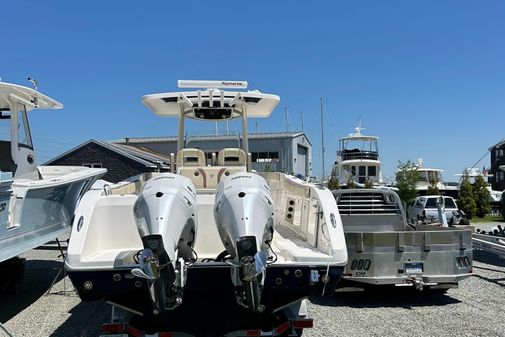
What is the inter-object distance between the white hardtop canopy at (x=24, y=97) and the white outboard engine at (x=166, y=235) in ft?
16.7

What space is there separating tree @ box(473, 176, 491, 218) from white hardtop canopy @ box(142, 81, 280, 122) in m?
24.6

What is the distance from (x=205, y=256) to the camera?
4820 mm

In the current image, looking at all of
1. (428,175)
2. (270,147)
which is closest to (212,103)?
(428,175)

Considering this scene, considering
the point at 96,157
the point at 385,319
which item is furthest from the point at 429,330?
the point at 96,157

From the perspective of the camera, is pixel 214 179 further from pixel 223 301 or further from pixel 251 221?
pixel 251 221

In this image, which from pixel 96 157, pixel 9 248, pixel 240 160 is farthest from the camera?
pixel 96 157

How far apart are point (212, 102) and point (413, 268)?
3713 mm

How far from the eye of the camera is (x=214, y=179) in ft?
21.2

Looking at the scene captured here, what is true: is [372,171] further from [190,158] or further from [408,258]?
[190,158]

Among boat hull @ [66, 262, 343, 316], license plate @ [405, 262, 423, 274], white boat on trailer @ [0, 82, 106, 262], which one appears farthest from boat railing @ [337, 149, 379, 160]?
boat hull @ [66, 262, 343, 316]

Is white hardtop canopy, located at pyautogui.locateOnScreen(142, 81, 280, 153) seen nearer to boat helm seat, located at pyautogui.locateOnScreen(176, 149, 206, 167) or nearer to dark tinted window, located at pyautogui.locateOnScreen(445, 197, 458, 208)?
boat helm seat, located at pyautogui.locateOnScreen(176, 149, 206, 167)

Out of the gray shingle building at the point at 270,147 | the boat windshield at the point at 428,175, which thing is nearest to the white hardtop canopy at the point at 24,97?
the boat windshield at the point at 428,175

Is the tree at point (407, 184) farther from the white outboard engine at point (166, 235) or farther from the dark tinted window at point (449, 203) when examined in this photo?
the white outboard engine at point (166, 235)

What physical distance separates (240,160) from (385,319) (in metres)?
2.90
